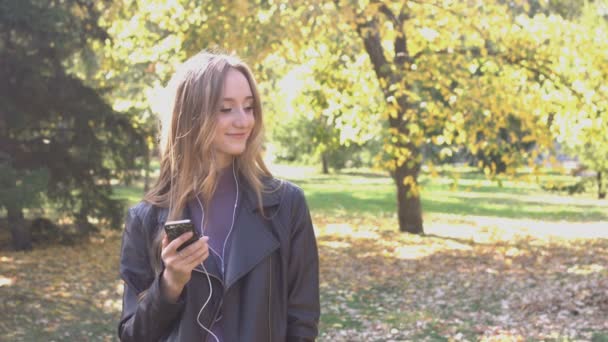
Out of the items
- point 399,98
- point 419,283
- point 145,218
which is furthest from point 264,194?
point 399,98

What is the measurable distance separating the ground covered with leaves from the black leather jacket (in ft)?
17.3

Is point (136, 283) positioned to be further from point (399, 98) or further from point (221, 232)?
point (399, 98)

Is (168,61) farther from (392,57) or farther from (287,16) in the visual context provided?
(287,16)

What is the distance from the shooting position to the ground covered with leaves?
317 inches

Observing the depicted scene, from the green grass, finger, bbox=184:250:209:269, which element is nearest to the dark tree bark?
the green grass

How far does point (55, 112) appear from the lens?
43.9 feet

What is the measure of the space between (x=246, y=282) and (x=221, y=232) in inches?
8.0

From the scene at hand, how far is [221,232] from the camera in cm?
255

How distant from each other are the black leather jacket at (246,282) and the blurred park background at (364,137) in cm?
534

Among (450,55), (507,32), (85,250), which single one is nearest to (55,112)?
(85,250)

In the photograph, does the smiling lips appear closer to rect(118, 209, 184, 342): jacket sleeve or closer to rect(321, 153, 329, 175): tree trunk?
rect(118, 209, 184, 342): jacket sleeve

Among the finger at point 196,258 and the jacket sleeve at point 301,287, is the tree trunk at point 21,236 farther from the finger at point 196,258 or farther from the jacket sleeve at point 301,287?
the finger at point 196,258

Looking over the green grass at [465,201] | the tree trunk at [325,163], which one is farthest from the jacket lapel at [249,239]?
the tree trunk at [325,163]

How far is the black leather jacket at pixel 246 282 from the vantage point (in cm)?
242
